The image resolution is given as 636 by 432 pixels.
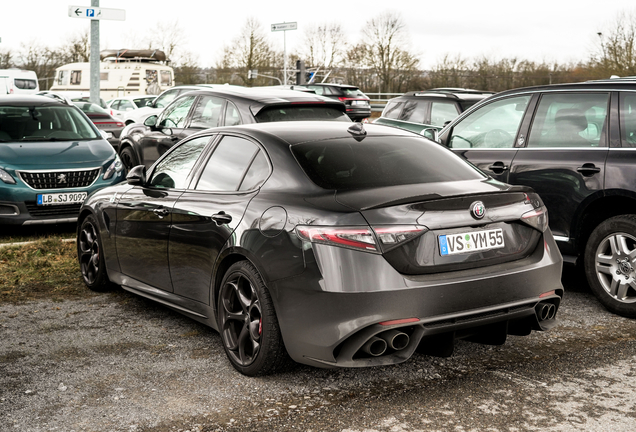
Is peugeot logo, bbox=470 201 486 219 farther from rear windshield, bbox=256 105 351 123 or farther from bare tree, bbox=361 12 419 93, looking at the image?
bare tree, bbox=361 12 419 93

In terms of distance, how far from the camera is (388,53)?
174ft

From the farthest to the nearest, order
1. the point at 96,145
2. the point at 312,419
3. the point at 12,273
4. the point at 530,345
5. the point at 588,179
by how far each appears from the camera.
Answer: the point at 96,145 → the point at 12,273 → the point at 588,179 → the point at 530,345 → the point at 312,419

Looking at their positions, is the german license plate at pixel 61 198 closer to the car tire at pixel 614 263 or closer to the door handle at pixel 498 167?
the door handle at pixel 498 167

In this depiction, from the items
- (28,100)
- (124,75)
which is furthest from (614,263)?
(124,75)

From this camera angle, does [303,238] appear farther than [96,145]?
No

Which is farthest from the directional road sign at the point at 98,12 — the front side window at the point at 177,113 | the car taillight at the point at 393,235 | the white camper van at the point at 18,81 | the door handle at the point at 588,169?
the white camper van at the point at 18,81

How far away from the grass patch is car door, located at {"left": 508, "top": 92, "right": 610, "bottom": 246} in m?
3.75

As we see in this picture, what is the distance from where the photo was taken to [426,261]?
3.86m

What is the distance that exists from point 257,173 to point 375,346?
Answer: 1305 mm

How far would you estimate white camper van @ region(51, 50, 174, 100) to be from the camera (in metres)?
38.2

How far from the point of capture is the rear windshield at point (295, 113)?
8.88 m

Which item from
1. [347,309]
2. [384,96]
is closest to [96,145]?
[347,309]

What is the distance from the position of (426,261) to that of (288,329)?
0.78m

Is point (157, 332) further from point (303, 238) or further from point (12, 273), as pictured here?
point (12, 273)
